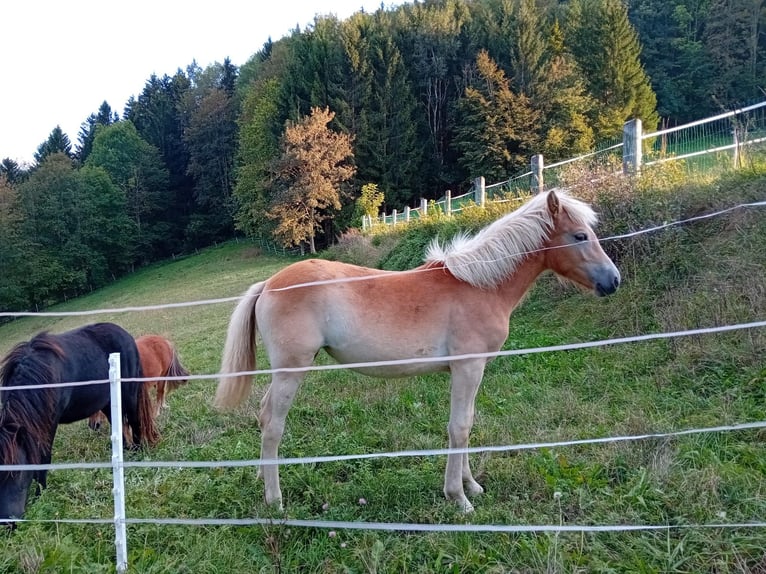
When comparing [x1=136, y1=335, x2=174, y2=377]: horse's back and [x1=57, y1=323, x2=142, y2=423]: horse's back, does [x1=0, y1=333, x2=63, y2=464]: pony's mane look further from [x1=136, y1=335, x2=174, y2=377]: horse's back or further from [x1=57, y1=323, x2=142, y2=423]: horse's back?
[x1=136, y1=335, x2=174, y2=377]: horse's back

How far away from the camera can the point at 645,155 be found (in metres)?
7.41

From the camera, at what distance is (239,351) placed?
3561mm

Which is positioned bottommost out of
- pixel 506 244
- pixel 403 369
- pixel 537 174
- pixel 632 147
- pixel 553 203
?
pixel 403 369

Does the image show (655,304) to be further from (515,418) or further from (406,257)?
(406,257)

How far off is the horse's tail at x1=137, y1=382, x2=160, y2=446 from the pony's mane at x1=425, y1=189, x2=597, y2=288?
3013 millimetres

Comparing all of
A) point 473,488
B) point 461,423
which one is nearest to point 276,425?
point 461,423

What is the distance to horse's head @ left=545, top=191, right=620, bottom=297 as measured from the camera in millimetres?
3486

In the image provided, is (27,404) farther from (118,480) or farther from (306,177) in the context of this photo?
(306,177)

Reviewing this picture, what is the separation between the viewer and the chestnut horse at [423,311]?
3.27m

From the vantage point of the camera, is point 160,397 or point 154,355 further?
point 154,355

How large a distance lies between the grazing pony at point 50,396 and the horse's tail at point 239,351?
3.76 ft

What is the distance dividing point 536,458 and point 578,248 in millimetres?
1422

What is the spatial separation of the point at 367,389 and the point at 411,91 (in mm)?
33187

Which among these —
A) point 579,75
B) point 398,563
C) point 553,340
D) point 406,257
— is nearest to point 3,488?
point 398,563
